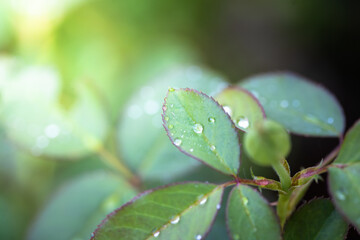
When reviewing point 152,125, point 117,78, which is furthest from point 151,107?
point 117,78

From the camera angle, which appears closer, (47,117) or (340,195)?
(340,195)

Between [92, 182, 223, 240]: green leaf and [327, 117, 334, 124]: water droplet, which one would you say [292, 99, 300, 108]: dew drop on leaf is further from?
[92, 182, 223, 240]: green leaf

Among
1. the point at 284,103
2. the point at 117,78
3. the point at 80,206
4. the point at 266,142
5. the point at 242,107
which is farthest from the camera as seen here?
the point at 117,78

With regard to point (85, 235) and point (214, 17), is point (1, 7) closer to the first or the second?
point (214, 17)

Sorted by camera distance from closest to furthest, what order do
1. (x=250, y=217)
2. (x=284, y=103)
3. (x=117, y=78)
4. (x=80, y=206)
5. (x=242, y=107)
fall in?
(x=250, y=217) → (x=242, y=107) → (x=284, y=103) → (x=80, y=206) → (x=117, y=78)

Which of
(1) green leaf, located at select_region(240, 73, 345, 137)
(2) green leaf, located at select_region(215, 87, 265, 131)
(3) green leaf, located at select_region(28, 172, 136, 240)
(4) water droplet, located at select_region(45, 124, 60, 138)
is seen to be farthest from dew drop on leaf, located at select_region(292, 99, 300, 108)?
(4) water droplet, located at select_region(45, 124, 60, 138)

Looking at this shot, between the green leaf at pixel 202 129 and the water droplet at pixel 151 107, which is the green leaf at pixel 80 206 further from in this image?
the green leaf at pixel 202 129

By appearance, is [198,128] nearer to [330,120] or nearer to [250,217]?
[250,217]
